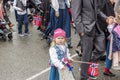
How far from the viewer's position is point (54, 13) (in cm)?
807

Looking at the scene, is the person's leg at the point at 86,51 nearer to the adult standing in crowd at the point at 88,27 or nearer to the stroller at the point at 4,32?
the adult standing in crowd at the point at 88,27

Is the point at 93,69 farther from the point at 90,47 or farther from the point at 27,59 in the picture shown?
the point at 27,59

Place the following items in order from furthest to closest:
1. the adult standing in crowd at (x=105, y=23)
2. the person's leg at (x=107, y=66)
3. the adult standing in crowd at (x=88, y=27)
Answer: the person's leg at (x=107, y=66)
the adult standing in crowd at (x=105, y=23)
the adult standing in crowd at (x=88, y=27)

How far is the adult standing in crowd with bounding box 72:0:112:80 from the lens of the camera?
5.12 metres

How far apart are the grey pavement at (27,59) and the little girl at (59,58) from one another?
107cm

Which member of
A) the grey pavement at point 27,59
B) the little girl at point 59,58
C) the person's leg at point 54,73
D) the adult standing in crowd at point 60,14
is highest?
the adult standing in crowd at point 60,14

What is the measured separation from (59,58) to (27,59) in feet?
8.61

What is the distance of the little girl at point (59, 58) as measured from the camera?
15.8 feet

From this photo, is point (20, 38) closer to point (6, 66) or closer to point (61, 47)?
point (6, 66)

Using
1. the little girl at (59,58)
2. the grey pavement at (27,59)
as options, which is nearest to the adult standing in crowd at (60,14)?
the grey pavement at (27,59)

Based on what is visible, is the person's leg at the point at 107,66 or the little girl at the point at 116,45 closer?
the little girl at the point at 116,45

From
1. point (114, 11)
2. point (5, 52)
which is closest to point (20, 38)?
point (5, 52)

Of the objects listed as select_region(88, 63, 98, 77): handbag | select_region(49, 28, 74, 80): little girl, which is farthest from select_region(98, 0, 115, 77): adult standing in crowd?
select_region(49, 28, 74, 80): little girl

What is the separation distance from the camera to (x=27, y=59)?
7.41m
